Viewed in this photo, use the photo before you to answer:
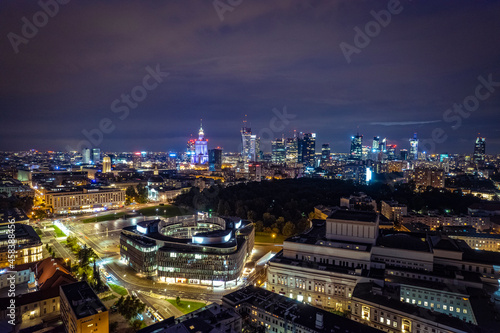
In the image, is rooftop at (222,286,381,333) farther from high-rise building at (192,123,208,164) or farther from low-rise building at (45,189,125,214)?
high-rise building at (192,123,208,164)

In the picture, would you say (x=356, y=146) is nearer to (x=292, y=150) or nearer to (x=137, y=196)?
(x=292, y=150)

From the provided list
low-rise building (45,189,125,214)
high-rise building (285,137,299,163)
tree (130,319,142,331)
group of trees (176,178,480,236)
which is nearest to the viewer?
tree (130,319,142,331)

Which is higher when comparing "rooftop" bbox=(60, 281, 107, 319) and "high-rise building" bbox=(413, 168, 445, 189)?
"high-rise building" bbox=(413, 168, 445, 189)

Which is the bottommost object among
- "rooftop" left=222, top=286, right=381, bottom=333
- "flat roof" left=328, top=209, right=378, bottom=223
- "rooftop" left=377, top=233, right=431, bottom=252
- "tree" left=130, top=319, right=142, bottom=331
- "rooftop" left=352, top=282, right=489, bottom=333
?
"tree" left=130, top=319, right=142, bottom=331

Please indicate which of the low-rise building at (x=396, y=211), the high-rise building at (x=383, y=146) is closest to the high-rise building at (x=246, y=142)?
the high-rise building at (x=383, y=146)

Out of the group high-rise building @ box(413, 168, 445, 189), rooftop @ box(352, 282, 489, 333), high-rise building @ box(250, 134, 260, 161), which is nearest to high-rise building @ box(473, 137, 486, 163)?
high-rise building @ box(413, 168, 445, 189)

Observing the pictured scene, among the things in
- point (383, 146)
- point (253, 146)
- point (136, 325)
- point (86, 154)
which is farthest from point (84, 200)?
point (383, 146)

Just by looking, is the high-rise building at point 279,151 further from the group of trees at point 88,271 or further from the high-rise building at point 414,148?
the group of trees at point 88,271

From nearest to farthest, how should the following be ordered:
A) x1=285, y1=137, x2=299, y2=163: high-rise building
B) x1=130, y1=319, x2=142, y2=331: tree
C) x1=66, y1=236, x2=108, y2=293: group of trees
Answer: x1=130, y1=319, x2=142, y2=331: tree, x1=66, y1=236, x2=108, y2=293: group of trees, x1=285, y1=137, x2=299, y2=163: high-rise building
